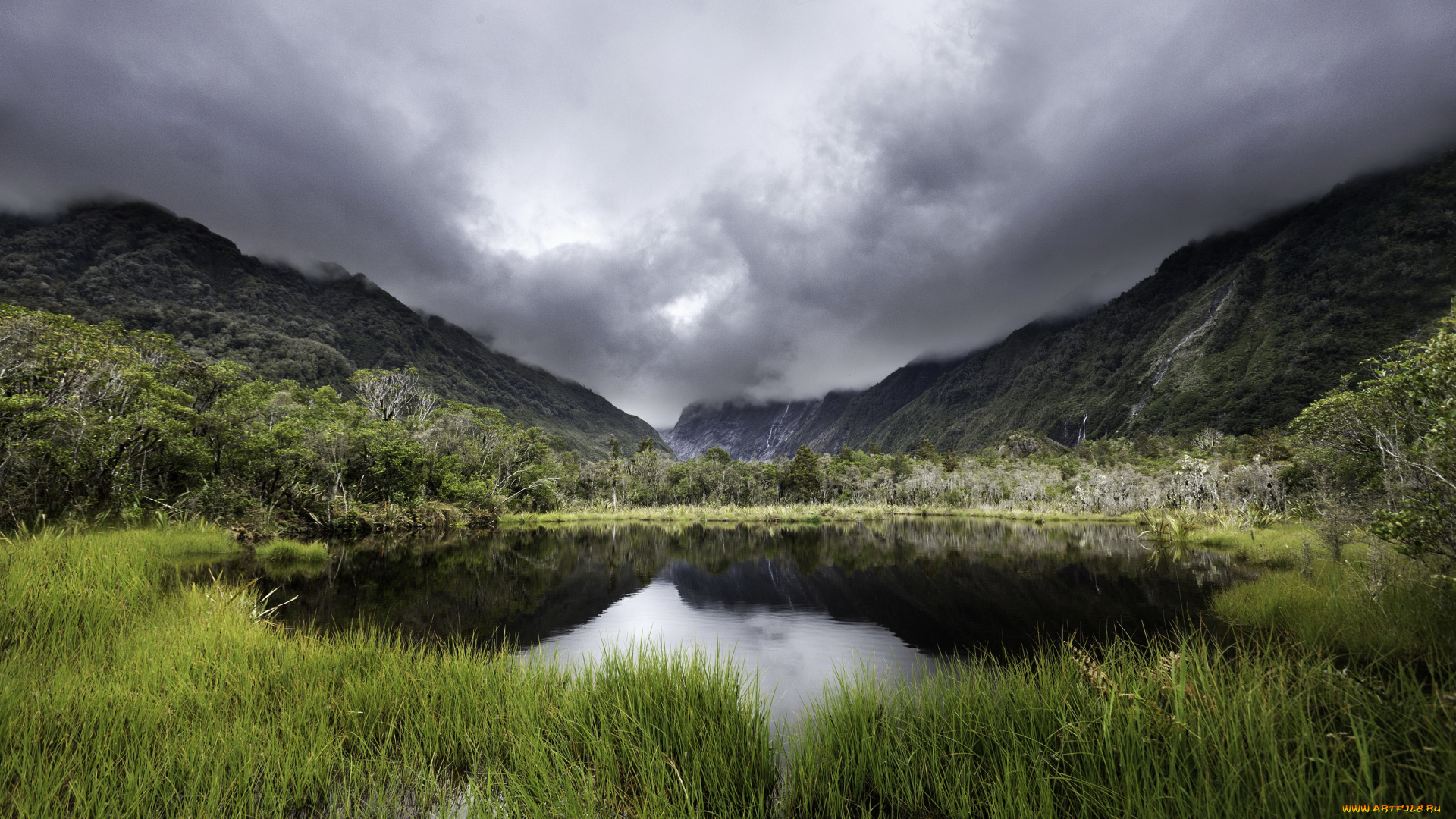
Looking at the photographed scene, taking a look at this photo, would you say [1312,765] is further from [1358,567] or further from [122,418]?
[122,418]

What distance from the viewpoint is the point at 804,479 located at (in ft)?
241

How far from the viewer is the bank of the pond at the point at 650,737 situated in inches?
115

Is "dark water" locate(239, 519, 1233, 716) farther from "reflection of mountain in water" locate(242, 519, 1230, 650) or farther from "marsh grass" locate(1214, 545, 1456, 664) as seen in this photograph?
"marsh grass" locate(1214, 545, 1456, 664)

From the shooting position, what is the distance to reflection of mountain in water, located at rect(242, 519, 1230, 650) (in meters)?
10.8

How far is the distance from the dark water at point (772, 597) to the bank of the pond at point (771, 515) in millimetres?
20386

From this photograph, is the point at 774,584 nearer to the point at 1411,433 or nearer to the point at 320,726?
the point at 320,726

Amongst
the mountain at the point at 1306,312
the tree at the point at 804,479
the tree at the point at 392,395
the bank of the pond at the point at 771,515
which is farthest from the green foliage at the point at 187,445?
the mountain at the point at 1306,312

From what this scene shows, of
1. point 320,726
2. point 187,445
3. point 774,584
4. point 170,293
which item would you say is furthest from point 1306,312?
point 170,293

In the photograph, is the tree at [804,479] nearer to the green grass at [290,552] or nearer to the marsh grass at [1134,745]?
the green grass at [290,552]

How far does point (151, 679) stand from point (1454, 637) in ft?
40.6

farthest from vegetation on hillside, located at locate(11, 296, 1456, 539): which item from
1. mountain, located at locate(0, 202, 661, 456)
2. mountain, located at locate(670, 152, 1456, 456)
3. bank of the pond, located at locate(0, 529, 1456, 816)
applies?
mountain, located at locate(670, 152, 1456, 456)

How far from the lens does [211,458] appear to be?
20.7m

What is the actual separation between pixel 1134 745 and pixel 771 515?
164 ft

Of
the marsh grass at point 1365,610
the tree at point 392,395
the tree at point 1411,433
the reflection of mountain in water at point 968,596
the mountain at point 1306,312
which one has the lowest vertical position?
the reflection of mountain in water at point 968,596
